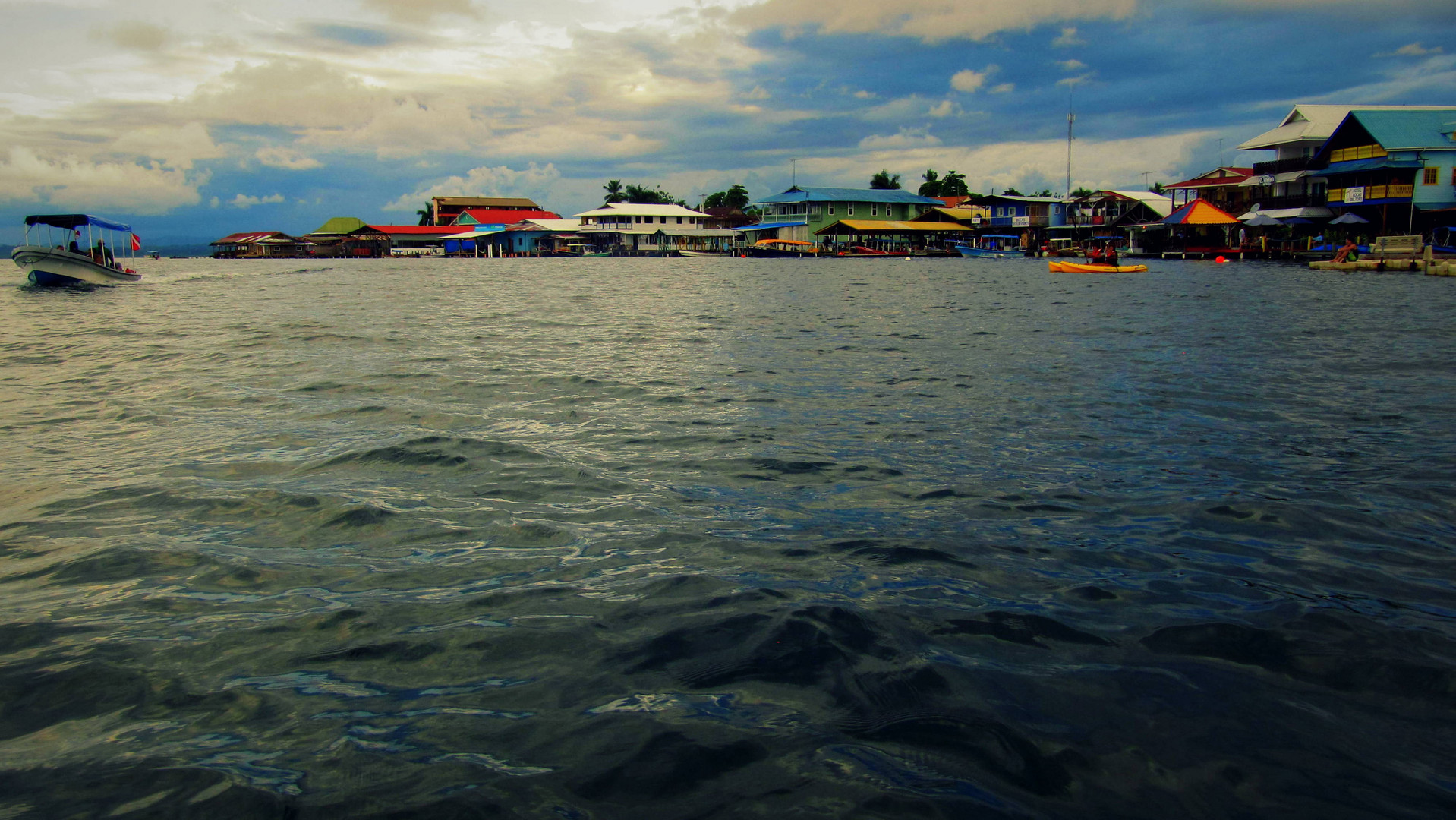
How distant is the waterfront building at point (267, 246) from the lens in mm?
94562

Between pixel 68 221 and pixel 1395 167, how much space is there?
180 ft

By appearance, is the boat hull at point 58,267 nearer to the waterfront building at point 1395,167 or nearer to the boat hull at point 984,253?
the waterfront building at point 1395,167

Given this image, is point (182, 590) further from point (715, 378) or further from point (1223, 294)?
point (1223, 294)

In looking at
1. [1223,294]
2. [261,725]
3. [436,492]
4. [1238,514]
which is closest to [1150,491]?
[1238,514]

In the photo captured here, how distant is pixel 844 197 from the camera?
76688mm

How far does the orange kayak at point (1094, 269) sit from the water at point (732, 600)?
29.4m

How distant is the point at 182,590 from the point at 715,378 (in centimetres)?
652

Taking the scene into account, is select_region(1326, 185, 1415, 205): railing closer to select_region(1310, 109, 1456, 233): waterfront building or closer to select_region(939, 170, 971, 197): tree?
select_region(1310, 109, 1456, 233): waterfront building

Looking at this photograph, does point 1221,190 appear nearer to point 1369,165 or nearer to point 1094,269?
point 1369,165

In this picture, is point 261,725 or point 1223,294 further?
point 1223,294

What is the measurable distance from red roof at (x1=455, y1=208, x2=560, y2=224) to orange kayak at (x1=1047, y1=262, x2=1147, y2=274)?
63246mm

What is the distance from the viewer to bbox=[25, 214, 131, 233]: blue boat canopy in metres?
26.7

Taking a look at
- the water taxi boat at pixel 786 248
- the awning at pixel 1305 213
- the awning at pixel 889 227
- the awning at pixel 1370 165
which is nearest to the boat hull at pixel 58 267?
the water taxi boat at pixel 786 248

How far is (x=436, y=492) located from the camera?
5.30 metres
